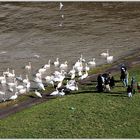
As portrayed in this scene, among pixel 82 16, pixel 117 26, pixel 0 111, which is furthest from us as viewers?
pixel 82 16

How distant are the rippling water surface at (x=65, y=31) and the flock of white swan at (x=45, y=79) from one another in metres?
1.56

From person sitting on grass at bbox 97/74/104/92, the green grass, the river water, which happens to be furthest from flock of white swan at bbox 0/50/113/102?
the green grass

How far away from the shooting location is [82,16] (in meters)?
61.5

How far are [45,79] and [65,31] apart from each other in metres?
16.8

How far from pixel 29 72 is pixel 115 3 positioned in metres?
30.5

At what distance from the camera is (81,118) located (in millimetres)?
28609

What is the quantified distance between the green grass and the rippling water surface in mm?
11705

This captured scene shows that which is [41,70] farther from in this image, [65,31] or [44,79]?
[65,31]

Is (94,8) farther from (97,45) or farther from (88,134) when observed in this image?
(88,134)

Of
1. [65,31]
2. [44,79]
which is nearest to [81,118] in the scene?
[44,79]

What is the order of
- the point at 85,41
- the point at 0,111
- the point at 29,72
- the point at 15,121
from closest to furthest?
the point at 15,121 < the point at 0,111 < the point at 29,72 < the point at 85,41

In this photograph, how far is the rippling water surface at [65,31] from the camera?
46500 mm

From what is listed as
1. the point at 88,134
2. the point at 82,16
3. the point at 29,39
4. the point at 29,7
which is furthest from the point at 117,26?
the point at 88,134

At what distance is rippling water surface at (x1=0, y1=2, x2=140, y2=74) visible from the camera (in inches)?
1831
